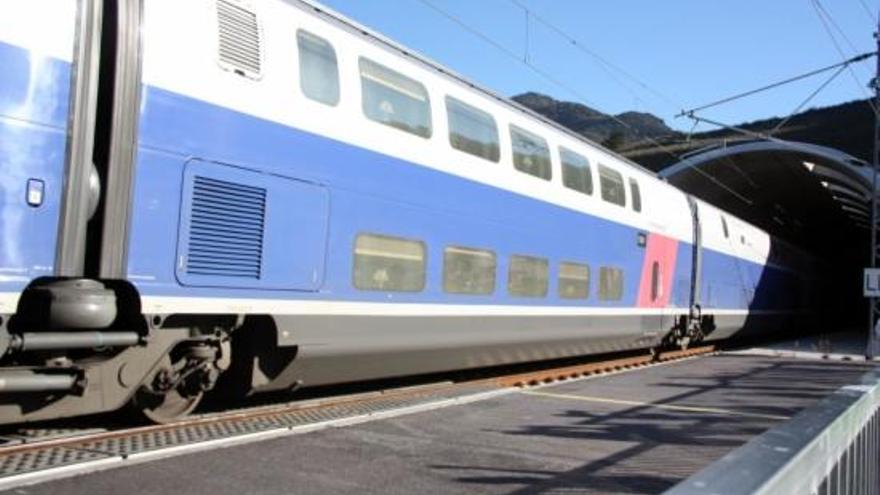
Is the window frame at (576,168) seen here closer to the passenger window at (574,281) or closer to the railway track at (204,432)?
the passenger window at (574,281)

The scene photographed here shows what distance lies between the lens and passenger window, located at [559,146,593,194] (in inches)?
549

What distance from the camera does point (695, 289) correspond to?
21.1m

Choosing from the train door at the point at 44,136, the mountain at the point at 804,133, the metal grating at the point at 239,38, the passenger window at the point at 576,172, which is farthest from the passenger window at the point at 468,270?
the mountain at the point at 804,133

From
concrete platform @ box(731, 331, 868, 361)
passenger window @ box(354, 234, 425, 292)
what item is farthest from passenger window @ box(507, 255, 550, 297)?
concrete platform @ box(731, 331, 868, 361)

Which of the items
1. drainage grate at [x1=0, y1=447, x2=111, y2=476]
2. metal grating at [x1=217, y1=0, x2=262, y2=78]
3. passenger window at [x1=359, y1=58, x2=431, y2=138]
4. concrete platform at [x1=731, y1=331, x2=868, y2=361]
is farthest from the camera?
concrete platform at [x1=731, y1=331, x2=868, y2=361]

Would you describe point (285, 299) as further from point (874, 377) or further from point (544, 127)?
point (544, 127)

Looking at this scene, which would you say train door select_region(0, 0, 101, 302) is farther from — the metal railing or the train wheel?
the metal railing

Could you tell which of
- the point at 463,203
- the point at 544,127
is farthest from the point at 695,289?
the point at 463,203

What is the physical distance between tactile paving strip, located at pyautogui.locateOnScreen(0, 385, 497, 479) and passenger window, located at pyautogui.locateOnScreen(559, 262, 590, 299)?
396cm

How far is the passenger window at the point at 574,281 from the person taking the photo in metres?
13.9

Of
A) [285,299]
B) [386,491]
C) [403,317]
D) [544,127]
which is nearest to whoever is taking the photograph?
[386,491]

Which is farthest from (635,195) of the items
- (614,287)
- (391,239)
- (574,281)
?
(391,239)

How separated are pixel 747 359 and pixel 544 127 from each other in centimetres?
909

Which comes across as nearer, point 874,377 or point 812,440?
point 812,440
